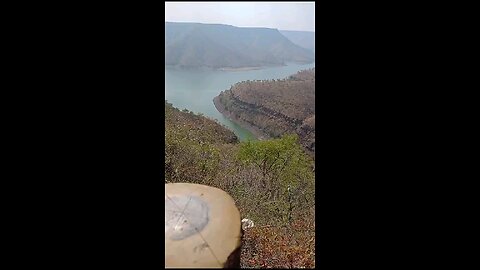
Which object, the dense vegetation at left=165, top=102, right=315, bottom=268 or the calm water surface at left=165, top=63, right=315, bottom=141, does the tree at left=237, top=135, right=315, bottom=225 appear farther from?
the calm water surface at left=165, top=63, right=315, bottom=141

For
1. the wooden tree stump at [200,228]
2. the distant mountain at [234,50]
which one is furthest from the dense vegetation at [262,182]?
the distant mountain at [234,50]

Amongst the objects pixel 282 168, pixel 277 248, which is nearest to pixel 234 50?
pixel 282 168

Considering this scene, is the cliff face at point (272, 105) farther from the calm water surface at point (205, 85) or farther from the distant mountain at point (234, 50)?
the distant mountain at point (234, 50)

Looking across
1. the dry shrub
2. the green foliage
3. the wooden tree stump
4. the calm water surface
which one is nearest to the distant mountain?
the calm water surface

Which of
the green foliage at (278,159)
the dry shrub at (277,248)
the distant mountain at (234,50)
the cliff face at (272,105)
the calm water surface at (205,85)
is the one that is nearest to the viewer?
the dry shrub at (277,248)

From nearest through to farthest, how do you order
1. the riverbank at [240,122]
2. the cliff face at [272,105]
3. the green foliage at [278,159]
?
the green foliage at [278,159] < the riverbank at [240,122] < the cliff face at [272,105]

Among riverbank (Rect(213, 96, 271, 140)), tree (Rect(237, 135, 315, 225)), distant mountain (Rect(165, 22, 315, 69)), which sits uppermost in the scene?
distant mountain (Rect(165, 22, 315, 69))

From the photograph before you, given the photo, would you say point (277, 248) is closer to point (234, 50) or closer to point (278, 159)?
point (278, 159)
